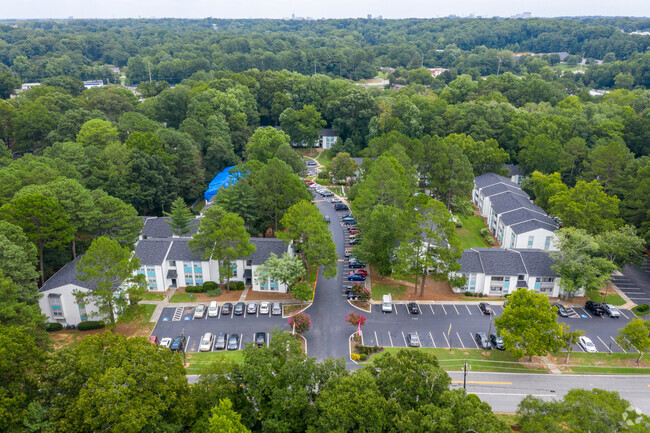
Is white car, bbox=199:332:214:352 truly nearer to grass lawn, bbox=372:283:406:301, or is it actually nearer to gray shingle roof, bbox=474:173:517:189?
grass lawn, bbox=372:283:406:301

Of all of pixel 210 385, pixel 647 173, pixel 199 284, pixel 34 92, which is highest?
pixel 34 92

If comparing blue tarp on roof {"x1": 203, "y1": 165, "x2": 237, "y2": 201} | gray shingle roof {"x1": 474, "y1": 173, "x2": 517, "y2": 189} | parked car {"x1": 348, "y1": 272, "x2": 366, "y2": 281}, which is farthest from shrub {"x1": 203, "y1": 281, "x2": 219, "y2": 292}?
gray shingle roof {"x1": 474, "y1": 173, "x2": 517, "y2": 189}

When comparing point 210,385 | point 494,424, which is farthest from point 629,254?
point 210,385

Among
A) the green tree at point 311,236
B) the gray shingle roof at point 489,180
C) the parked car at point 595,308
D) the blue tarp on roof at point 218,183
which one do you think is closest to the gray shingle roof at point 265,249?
the green tree at point 311,236

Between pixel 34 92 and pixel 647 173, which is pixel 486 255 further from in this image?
pixel 34 92

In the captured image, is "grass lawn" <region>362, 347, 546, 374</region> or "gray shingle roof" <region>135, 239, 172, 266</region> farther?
"gray shingle roof" <region>135, 239, 172, 266</region>

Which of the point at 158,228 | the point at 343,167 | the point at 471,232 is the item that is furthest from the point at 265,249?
the point at 343,167
